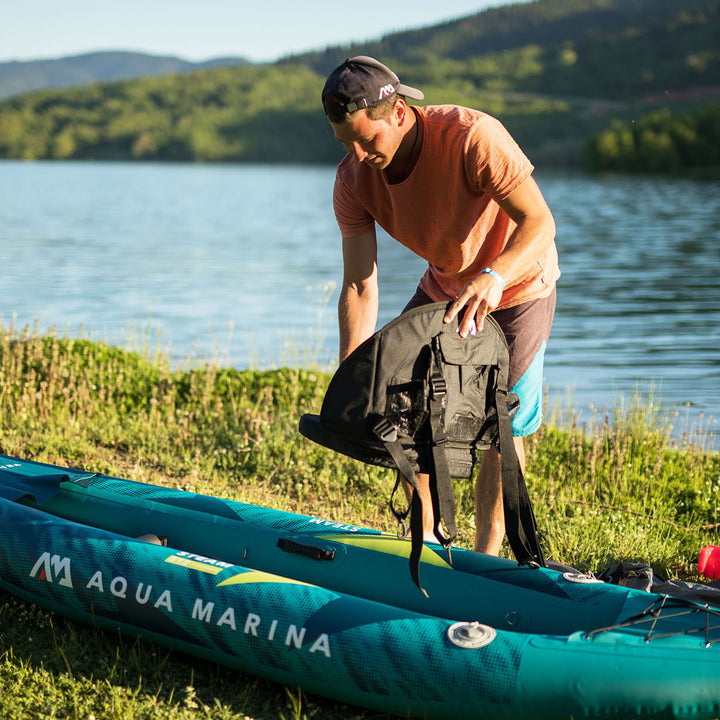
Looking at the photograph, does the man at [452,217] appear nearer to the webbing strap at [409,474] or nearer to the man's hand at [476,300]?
the man's hand at [476,300]

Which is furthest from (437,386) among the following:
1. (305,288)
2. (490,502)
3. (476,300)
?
(305,288)

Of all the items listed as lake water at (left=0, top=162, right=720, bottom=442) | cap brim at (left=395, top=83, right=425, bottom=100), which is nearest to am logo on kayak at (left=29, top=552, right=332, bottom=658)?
cap brim at (left=395, top=83, right=425, bottom=100)

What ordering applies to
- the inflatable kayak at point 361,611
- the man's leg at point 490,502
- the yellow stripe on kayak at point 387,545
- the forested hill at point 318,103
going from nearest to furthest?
1. the inflatable kayak at point 361,611
2. the yellow stripe on kayak at point 387,545
3. the man's leg at point 490,502
4. the forested hill at point 318,103

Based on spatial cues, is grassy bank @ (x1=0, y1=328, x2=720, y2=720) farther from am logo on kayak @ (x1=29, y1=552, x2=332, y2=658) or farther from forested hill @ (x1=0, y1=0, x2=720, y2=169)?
forested hill @ (x1=0, y1=0, x2=720, y2=169)

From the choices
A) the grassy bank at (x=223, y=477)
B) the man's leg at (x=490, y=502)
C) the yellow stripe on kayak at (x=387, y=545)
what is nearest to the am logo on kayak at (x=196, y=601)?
the grassy bank at (x=223, y=477)

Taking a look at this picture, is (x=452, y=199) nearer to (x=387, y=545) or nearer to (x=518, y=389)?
(x=518, y=389)

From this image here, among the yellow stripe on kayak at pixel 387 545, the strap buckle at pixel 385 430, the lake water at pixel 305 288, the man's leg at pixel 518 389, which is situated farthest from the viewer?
the lake water at pixel 305 288

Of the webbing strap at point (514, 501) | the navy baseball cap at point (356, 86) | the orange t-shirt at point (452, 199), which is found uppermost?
the navy baseball cap at point (356, 86)

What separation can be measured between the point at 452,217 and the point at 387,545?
145cm

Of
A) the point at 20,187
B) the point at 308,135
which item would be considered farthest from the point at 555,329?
the point at 308,135

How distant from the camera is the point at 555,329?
15266 millimetres

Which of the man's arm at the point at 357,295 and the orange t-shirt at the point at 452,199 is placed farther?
the man's arm at the point at 357,295

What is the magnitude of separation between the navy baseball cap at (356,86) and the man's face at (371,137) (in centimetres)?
5

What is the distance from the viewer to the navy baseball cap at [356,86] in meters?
3.48
